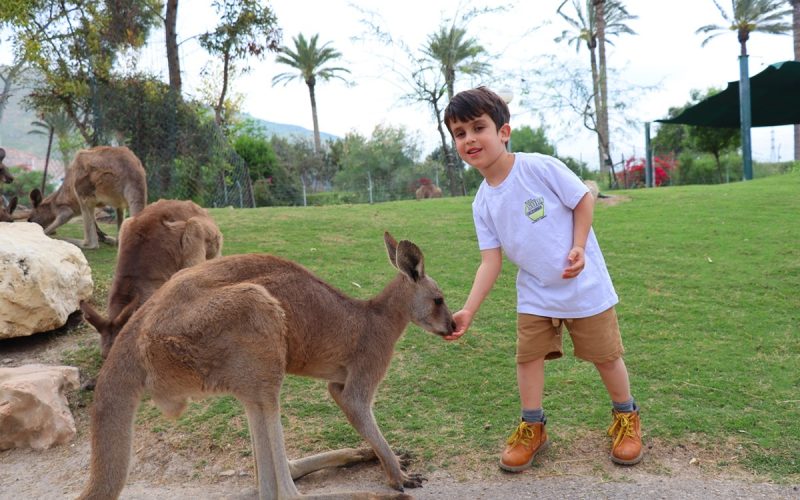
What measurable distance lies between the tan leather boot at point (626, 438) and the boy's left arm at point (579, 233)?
2.37ft

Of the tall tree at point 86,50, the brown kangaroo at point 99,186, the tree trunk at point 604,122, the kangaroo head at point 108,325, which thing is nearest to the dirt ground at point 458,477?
the kangaroo head at point 108,325

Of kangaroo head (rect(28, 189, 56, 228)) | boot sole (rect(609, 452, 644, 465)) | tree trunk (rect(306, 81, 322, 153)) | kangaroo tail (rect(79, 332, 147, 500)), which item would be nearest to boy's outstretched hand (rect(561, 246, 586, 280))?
boot sole (rect(609, 452, 644, 465))

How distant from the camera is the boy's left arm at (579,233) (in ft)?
9.16

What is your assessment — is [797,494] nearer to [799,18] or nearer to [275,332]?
[275,332]

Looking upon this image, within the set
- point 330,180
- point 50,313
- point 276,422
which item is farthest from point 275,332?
point 330,180

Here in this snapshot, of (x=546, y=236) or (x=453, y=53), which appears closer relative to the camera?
(x=546, y=236)

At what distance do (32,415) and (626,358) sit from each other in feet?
10.9

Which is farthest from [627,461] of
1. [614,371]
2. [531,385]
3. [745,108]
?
[745,108]

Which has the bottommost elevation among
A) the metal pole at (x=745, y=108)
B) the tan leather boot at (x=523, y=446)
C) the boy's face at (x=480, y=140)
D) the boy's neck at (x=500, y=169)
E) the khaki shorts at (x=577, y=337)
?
the tan leather boot at (x=523, y=446)

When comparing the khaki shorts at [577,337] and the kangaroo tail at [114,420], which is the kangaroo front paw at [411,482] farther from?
the kangaroo tail at [114,420]

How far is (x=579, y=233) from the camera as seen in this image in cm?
289

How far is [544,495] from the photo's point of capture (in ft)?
8.77

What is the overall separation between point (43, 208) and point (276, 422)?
653cm

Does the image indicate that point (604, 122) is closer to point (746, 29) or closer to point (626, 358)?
point (746, 29)
